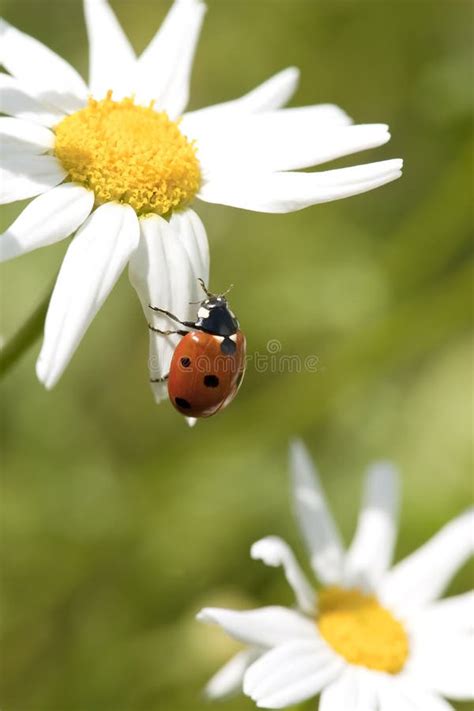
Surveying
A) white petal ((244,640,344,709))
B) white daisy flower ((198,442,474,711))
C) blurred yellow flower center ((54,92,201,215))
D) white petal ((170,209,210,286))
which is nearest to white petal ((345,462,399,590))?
white daisy flower ((198,442,474,711))

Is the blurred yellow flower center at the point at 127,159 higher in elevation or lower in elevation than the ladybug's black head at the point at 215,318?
higher

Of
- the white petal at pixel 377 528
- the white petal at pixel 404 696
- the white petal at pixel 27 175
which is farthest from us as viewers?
the white petal at pixel 377 528

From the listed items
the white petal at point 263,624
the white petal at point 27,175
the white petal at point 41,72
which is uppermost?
the white petal at point 41,72

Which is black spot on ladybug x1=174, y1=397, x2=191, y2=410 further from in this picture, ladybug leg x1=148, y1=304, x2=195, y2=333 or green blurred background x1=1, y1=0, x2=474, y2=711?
green blurred background x1=1, y1=0, x2=474, y2=711

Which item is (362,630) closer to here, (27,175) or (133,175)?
(133,175)

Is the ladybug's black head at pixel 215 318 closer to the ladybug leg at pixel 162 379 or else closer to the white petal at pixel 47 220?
the ladybug leg at pixel 162 379

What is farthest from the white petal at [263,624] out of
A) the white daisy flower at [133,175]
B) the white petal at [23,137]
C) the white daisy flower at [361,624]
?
the white petal at [23,137]

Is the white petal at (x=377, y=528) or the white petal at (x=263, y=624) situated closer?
the white petal at (x=263, y=624)
